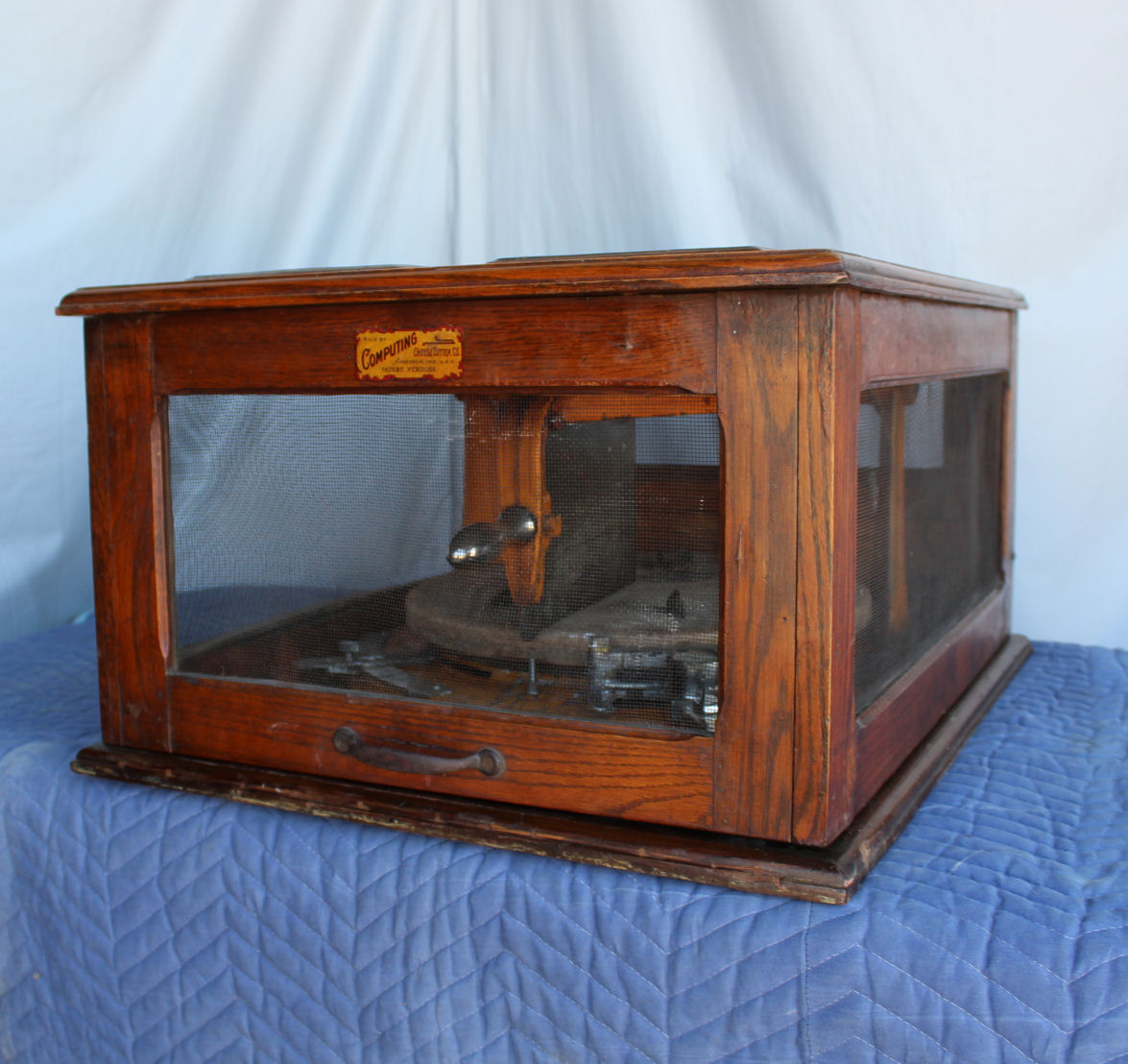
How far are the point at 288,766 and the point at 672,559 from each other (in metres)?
0.37

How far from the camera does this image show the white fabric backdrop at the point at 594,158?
1574mm

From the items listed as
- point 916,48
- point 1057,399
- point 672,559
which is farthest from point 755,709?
point 916,48

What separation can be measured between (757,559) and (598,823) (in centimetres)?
23

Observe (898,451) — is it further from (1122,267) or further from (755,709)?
(1122,267)

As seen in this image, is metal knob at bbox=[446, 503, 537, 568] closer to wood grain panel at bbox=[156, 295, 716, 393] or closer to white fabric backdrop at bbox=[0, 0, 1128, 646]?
wood grain panel at bbox=[156, 295, 716, 393]

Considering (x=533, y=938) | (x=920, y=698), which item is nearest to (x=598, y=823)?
(x=533, y=938)

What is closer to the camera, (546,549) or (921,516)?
(546,549)

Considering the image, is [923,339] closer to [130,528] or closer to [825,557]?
[825,557]

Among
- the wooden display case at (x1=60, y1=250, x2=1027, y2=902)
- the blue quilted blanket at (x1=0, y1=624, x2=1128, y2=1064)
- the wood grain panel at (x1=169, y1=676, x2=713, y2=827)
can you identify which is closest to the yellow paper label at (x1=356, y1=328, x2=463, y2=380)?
the wooden display case at (x1=60, y1=250, x2=1027, y2=902)

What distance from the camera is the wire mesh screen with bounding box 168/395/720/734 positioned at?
2.83 feet

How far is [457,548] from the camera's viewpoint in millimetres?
931

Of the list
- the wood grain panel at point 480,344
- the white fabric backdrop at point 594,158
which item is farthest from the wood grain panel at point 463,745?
the white fabric backdrop at point 594,158

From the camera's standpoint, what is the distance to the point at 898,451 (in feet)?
3.31

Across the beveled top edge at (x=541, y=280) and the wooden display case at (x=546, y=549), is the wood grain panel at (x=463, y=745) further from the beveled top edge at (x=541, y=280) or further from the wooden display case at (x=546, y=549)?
the beveled top edge at (x=541, y=280)
